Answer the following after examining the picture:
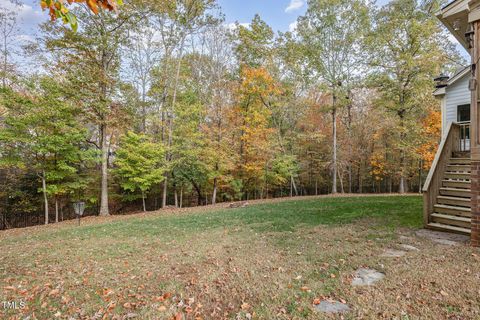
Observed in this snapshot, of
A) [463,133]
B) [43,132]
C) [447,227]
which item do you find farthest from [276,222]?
[43,132]

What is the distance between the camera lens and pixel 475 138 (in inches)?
155

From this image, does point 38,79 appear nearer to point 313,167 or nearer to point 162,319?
point 162,319

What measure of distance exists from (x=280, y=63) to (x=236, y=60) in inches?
130

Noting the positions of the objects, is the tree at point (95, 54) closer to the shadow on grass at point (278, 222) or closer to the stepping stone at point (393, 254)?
→ the shadow on grass at point (278, 222)

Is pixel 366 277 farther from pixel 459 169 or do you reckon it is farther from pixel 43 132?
pixel 43 132

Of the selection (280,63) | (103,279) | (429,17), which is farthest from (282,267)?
(429,17)

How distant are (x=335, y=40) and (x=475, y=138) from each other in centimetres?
1126

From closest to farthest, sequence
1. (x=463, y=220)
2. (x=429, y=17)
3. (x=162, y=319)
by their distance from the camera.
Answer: (x=162, y=319), (x=463, y=220), (x=429, y=17)

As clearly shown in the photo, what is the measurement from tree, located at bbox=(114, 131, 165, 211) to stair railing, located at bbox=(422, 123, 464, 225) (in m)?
10.2

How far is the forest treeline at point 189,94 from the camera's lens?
956cm

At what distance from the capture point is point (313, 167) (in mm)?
19156

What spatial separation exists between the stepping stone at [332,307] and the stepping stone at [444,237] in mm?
2887

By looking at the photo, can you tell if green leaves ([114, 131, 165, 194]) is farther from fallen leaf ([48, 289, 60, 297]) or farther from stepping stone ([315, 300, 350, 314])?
stepping stone ([315, 300, 350, 314])

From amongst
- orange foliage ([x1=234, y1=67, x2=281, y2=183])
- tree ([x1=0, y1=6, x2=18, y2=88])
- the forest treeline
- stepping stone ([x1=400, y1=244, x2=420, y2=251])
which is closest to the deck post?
stepping stone ([x1=400, y1=244, x2=420, y2=251])
